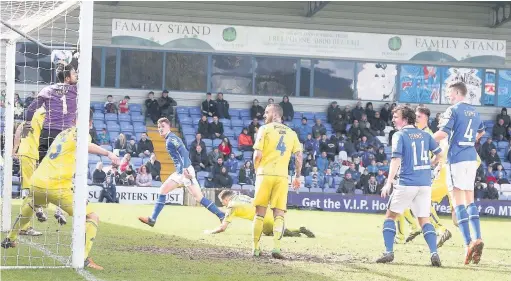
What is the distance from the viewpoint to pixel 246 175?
27688 mm

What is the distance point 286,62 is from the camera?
3319 centimetres

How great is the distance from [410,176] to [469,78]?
2435 centimetres

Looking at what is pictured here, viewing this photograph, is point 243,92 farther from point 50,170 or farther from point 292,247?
point 50,170

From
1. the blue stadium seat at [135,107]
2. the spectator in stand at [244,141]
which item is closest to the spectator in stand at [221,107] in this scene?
the spectator in stand at [244,141]

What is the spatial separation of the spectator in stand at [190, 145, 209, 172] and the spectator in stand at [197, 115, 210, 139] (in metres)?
1.53

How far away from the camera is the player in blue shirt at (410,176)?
11102 mm

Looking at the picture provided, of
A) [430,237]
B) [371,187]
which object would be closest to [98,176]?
[371,187]

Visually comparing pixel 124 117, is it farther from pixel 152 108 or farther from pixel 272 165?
pixel 272 165

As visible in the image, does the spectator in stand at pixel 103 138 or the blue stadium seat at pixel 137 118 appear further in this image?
the blue stadium seat at pixel 137 118

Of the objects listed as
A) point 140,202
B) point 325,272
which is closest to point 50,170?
point 325,272

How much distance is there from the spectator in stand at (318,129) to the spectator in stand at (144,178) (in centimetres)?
628

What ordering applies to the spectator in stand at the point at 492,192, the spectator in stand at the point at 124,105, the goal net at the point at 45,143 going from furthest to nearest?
1. the spectator in stand at the point at 124,105
2. the spectator in stand at the point at 492,192
3. the goal net at the point at 45,143

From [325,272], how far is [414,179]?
1.80 metres

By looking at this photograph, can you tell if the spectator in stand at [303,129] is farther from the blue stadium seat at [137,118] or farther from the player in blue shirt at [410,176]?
the player in blue shirt at [410,176]
